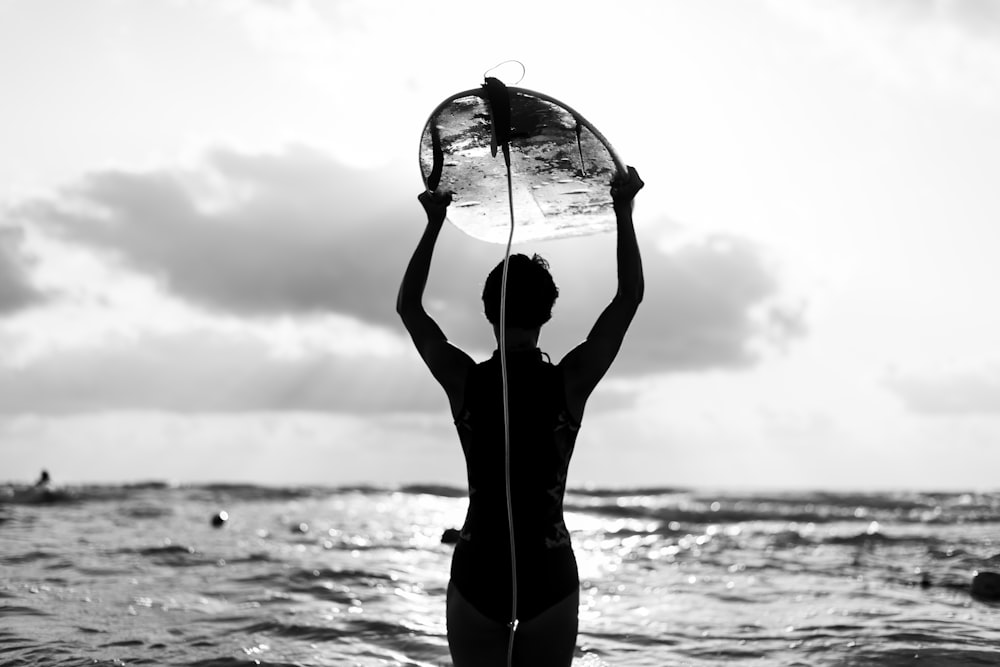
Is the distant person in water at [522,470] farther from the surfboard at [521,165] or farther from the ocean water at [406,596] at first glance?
the ocean water at [406,596]

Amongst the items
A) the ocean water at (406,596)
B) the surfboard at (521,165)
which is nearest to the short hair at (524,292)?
the surfboard at (521,165)

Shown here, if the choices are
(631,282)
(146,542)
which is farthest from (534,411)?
(146,542)

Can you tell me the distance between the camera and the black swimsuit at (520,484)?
10.7ft

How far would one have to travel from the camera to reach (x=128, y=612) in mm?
8617

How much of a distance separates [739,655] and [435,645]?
2.64m

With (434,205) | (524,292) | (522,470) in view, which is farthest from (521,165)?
(522,470)

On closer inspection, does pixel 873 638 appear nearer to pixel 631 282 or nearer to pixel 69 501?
pixel 631 282

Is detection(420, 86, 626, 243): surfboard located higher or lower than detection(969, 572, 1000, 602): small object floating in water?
higher

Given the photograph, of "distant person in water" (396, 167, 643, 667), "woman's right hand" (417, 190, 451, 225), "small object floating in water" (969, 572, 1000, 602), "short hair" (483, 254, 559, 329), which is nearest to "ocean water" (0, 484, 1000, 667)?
"small object floating in water" (969, 572, 1000, 602)

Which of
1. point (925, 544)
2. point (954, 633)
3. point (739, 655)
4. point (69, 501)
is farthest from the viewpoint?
point (69, 501)

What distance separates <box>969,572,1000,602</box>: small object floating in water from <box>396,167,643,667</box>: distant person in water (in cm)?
901

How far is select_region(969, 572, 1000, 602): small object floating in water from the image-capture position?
33.5ft

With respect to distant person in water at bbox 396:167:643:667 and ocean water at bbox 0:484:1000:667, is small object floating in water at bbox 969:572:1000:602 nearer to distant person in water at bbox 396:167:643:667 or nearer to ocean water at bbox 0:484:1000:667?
ocean water at bbox 0:484:1000:667

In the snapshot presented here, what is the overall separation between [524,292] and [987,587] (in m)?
9.63
